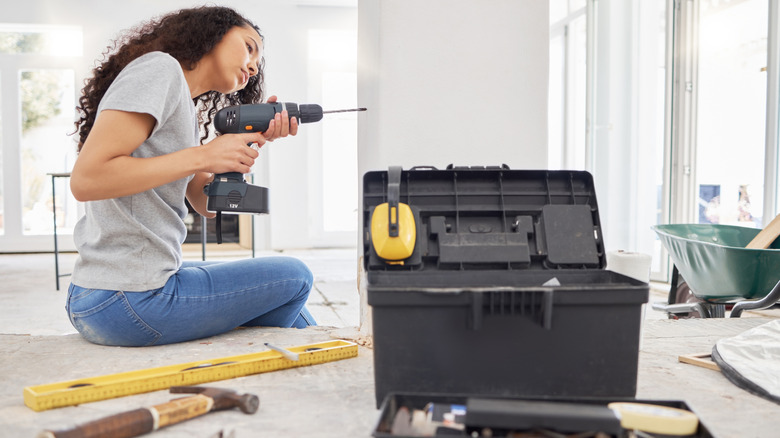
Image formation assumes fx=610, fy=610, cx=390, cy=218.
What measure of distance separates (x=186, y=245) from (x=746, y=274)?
5929 millimetres

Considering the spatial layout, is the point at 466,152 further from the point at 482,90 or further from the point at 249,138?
the point at 249,138

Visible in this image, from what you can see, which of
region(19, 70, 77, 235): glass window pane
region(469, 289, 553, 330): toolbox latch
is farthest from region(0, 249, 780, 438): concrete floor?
region(19, 70, 77, 235): glass window pane

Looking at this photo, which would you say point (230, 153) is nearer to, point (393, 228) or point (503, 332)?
point (393, 228)

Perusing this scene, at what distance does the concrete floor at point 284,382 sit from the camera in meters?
1.04

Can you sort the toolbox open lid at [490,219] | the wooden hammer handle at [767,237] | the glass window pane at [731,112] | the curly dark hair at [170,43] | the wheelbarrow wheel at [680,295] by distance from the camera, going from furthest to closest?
the glass window pane at [731,112] < the wheelbarrow wheel at [680,295] < the wooden hammer handle at [767,237] < the curly dark hair at [170,43] < the toolbox open lid at [490,219]

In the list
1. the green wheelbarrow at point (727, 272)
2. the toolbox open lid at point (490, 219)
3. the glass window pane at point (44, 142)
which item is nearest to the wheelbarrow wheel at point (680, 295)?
the green wheelbarrow at point (727, 272)

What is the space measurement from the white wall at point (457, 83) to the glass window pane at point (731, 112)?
8.21ft

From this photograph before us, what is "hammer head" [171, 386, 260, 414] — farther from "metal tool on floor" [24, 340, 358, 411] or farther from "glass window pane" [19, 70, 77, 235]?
"glass window pane" [19, 70, 77, 235]

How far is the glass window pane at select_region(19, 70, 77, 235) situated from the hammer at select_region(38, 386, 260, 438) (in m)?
6.33

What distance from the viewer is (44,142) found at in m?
6.61

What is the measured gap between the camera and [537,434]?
0.84 metres

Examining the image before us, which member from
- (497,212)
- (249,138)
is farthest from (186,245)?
(497,212)

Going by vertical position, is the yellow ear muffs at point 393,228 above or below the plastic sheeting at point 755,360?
above

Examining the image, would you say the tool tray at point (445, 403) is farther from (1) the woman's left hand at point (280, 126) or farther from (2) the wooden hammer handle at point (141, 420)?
(1) the woman's left hand at point (280, 126)
